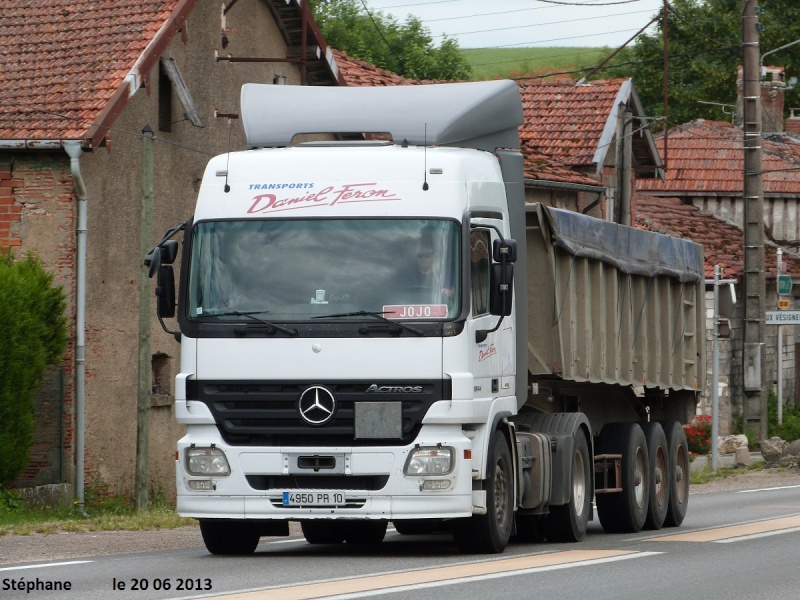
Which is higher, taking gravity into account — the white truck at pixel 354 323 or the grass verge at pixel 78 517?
the white truck at pixel 354 323

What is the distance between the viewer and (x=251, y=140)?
47.4 ft

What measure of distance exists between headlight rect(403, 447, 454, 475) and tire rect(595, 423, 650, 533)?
4.68 m

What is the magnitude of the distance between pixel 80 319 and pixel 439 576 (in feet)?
42.8

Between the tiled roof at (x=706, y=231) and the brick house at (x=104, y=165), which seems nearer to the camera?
the brick house at (x=104, y=165)

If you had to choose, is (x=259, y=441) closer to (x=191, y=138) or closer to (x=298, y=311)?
(x=298, y=311)

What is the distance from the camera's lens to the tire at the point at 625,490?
1725cm

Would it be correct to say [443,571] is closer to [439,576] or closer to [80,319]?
[439,576]

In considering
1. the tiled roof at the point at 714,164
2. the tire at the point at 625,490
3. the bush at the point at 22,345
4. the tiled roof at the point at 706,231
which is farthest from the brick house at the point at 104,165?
the tiled roof at the point at 714,164

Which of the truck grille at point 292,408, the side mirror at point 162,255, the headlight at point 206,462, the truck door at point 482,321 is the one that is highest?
the side mirror at point 162,255

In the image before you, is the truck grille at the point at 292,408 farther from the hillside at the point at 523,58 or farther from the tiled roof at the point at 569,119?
the hillside at the point at 523,58

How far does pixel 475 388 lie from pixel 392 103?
279 centimetres

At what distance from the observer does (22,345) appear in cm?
2148

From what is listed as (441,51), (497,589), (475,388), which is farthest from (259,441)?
(441,51)

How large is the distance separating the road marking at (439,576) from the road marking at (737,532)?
6.01ft
